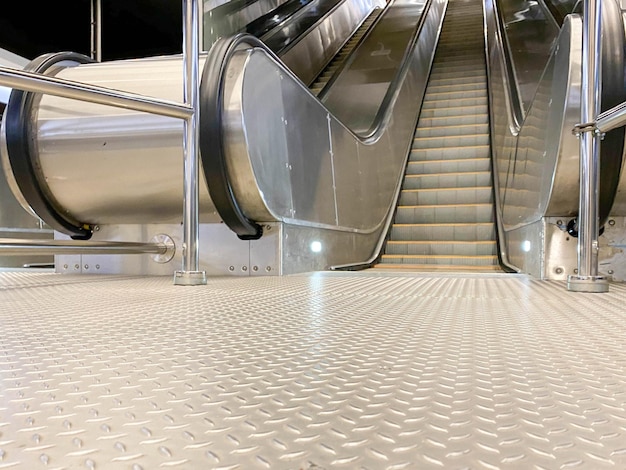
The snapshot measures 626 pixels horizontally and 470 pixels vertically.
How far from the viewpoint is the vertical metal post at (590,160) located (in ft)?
4.97

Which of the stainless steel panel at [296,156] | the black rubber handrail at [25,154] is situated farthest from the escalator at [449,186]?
the black rubber handrail at [25,154]

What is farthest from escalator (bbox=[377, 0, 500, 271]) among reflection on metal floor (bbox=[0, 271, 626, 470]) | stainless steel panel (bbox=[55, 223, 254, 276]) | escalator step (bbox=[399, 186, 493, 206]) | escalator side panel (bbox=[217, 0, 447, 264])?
reflection on metal floor (bbox=[0, 271, 626, 470])

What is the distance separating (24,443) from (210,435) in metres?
0.16

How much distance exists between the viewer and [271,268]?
219cm

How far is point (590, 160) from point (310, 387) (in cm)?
134

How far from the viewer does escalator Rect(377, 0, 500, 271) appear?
3.99m

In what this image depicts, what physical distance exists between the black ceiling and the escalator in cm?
335

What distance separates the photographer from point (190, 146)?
1.69m

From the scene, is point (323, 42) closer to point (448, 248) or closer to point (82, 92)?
point (448, 248)

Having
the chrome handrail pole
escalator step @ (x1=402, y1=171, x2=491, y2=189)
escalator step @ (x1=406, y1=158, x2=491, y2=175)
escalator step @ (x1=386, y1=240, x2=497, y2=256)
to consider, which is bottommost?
escalator step @ (x1=386, y1=240, x2=497, y2=256)

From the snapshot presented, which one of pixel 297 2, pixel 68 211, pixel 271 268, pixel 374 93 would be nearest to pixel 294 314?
pixel 271 268

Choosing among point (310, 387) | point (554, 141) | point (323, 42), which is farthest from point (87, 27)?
point (310, 387)

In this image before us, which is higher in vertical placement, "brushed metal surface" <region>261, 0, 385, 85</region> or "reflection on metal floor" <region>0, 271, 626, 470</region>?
"brushed metal surface" <region>261, 0, 385, 85</region>

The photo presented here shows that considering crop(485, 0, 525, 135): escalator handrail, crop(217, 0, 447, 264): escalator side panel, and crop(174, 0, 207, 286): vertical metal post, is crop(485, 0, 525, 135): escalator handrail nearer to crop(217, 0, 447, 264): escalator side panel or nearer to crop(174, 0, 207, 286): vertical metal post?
crop(217, 0, 447, 264): escalator side panel
